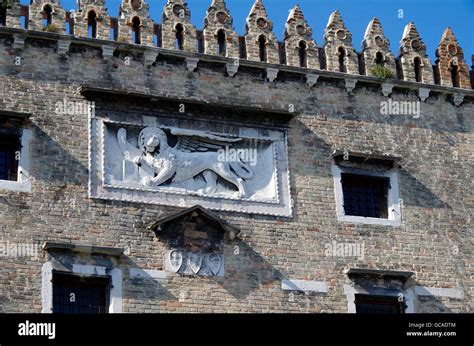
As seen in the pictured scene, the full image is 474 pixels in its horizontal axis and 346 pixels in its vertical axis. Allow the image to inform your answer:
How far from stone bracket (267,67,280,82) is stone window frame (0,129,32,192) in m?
5.35

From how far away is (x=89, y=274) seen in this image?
95.9ft

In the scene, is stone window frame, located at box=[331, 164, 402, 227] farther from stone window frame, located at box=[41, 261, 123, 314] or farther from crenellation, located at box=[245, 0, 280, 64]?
stone window frame, located at box=[41, 261, 123, 314]

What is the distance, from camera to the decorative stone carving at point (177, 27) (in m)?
32.0

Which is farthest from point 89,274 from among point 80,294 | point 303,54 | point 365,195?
point 303,54

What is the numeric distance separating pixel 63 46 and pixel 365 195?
693 cm

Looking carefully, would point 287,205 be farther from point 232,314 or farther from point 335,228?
point 232,314

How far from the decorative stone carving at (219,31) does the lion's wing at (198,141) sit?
193 centimetres

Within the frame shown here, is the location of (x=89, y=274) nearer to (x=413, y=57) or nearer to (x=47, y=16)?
(x=47, y=16)

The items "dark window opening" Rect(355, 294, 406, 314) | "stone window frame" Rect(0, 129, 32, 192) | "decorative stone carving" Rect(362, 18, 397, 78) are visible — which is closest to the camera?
"stone window frame" Rect(0, 129, 32, 192)

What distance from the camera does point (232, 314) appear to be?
28.9 meters

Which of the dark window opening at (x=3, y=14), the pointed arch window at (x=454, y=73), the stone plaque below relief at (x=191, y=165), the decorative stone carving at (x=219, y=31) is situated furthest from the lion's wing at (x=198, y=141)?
the pointed arch window at (x=454, y=73)

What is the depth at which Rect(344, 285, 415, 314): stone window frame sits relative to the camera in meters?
30.8

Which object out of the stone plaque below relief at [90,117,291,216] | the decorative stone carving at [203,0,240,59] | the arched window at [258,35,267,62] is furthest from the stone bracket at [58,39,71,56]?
the arched window at [258,35,267,62]

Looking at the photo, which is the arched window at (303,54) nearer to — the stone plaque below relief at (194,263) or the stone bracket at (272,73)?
→ the stone bracket at (272,73)
